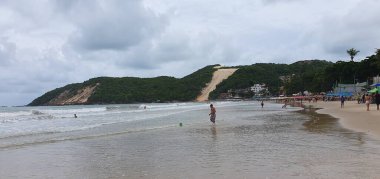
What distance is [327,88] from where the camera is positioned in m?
124

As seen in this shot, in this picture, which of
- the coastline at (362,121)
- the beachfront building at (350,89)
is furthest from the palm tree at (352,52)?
the coastline at (362,121)

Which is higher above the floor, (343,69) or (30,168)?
(343,69)

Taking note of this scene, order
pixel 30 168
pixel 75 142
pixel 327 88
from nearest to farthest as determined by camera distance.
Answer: pixel 30 168
pixel 75 142
pixel 327 88

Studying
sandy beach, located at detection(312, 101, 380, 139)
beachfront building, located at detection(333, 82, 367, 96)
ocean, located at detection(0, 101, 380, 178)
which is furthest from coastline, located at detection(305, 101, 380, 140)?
beachfront building, located at detection(333, 82, 367, 96)

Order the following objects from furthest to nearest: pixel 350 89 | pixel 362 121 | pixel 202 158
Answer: pixel 350 89
pixel 362 121
pixel 202 158

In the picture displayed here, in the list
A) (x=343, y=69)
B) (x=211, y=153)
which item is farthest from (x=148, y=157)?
(x=343, y=69)

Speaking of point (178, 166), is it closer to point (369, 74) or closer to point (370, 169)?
point (370, 169)

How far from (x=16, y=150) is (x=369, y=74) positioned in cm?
9375

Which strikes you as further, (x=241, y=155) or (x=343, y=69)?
(x=343, y=69)

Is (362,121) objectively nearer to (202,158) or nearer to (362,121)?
(362,121)

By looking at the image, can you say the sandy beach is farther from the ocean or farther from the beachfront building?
the beachfront building

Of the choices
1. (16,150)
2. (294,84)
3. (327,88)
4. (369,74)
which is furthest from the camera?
(294,84)

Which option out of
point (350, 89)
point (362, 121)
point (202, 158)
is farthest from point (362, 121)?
point (350, 89)

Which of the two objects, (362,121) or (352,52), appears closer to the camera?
(362,121)
